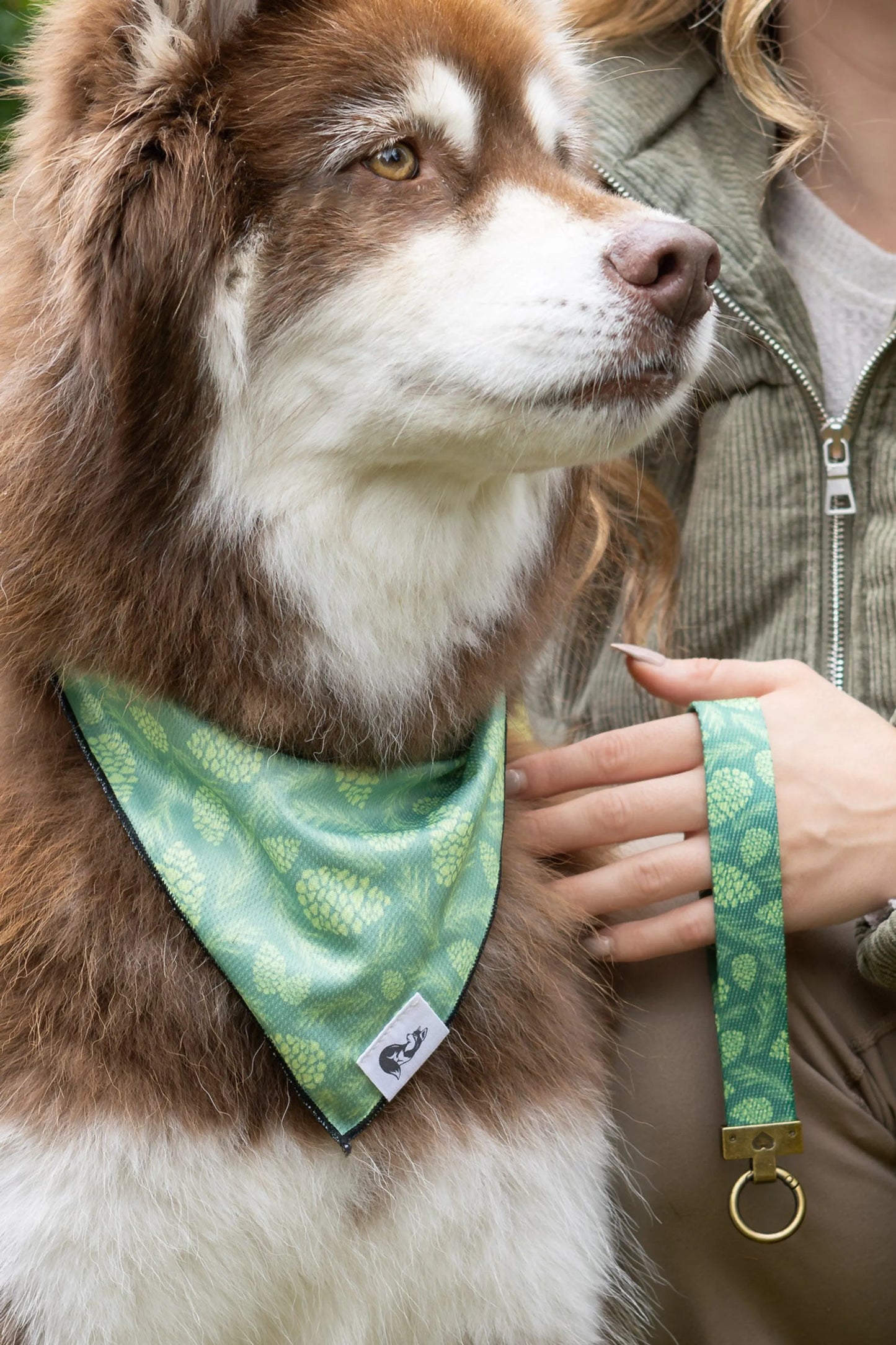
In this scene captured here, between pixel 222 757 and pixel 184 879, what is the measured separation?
0.46 feet

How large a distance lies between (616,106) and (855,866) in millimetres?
1199

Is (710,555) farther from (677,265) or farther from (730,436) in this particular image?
(677,265)

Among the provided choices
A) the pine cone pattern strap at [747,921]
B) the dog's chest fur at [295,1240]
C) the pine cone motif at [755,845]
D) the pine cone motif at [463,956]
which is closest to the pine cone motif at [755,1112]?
Result: the pine cone pattern strap at [747,921]

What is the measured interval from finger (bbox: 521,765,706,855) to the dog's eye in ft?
2.55

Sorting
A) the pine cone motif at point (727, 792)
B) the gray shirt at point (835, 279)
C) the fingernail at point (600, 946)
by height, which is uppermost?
the gray shirt at point (835, 279)

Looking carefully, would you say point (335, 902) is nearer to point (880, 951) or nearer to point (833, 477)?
point (880, 951)

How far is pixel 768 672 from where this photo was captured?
1.80 m

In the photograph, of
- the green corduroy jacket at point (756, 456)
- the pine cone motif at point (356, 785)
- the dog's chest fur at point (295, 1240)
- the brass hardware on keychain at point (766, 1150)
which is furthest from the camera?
the green corduroy jacket at point (756, 456)

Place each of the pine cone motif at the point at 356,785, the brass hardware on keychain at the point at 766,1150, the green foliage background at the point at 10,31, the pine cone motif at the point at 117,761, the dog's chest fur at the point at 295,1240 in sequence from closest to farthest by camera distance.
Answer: the dog's chest fur at the point at 295,1240 < the pine cone motif at the point at 117,761 < the pine cone motif at the point at 356,785 < the brass hardware on keychain at the point at 766,1150 < the green foliage background at the point at 10,31

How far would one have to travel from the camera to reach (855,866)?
170 centimetres

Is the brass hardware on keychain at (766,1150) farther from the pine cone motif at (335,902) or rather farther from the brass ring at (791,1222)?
the pine cone motif at (335,902)

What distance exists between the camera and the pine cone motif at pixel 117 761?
57.2 inches

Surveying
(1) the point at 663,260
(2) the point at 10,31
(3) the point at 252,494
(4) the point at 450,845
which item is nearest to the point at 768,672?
(4) the point at 450,845

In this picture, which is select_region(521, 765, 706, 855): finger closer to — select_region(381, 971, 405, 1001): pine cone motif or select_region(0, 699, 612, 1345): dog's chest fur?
select_region(0, 699, 612, 1345): dog's chest fur
